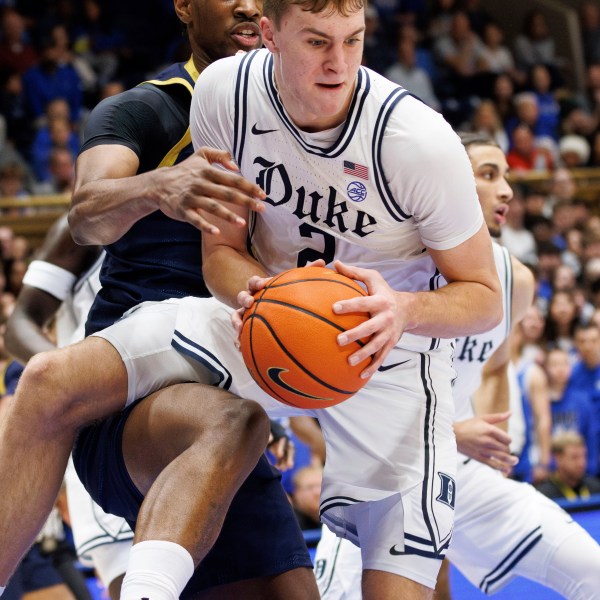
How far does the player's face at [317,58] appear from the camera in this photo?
275 centimetres

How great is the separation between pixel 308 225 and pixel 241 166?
0.85ft

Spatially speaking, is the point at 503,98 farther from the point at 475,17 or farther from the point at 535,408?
the point at 535,408

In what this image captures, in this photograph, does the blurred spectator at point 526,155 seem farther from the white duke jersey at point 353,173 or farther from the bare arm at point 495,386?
the white duke jersey at point 353,173

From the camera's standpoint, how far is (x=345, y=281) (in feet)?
8.87

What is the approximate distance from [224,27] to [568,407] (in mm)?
5943

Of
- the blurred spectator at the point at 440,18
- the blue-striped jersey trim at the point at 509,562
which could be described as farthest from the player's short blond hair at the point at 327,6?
the blurred spectator at the point at 440,18

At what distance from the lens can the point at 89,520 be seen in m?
4.16

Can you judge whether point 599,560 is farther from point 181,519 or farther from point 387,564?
point 181,519

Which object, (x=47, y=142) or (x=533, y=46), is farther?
(x=533, y=46)

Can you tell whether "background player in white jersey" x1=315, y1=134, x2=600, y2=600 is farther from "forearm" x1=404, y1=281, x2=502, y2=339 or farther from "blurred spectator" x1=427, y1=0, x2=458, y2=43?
"blurred spectator" x1=427, y1=0, x2=458, y2=43

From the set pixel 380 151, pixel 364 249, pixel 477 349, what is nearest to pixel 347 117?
pixel 380 151

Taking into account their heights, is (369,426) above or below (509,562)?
above

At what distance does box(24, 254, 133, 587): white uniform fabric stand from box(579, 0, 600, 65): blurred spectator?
40.6ft

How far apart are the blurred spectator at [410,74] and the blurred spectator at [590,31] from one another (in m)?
3.42
